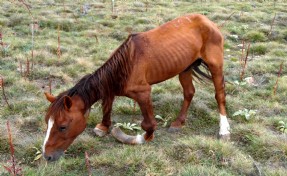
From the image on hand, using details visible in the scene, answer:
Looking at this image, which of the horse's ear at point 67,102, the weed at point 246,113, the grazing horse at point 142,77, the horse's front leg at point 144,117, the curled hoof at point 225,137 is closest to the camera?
the horse's ear at point 67,102

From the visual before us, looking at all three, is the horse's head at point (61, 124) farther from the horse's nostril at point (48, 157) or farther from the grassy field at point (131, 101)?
the grassy field at point (131, 101)

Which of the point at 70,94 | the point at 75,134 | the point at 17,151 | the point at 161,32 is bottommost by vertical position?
the point at 17,151

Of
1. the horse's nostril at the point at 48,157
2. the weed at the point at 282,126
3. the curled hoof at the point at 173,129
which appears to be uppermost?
the horse's nostril at the point at 48,157

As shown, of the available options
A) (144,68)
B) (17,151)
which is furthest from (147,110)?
(17,151)

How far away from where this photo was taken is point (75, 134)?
4230mm

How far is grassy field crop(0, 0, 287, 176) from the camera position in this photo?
4.26 meters

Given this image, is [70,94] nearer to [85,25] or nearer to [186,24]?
[186,24]

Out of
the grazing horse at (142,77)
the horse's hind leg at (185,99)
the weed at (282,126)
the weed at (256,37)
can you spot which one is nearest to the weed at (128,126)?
the grazing horse at (142,77)

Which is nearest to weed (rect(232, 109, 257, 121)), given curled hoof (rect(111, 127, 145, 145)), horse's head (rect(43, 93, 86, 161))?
curled hoof (rect(111, 127, 145, 145))

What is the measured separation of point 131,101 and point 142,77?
1502mm

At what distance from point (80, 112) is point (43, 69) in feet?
10.9

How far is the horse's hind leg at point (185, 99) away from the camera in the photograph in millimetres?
5336

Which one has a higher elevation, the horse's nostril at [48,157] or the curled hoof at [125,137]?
the horse's nostril at [48,157]

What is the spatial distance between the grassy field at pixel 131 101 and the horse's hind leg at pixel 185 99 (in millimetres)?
138
